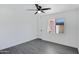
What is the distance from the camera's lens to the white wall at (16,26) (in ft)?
6.35

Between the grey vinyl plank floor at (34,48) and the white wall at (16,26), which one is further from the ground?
the white wall at (16,26)

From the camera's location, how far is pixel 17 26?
7.93 ft

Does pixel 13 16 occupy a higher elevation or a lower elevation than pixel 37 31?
higher

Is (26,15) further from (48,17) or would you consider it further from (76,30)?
(76,30)

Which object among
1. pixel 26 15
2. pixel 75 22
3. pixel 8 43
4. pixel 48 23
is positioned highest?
pixel 26 15

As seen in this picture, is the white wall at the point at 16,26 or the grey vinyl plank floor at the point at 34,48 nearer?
the white wall at the point at 16,26

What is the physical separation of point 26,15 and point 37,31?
18.3 inches

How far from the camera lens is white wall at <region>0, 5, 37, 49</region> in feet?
6.35

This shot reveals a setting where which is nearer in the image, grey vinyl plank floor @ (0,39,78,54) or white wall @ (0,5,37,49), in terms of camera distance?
white wall @ (0,5,37,49)

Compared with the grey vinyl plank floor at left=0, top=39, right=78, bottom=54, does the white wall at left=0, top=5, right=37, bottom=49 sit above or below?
above

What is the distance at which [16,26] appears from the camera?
245 cm

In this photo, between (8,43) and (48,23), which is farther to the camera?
(8,43)

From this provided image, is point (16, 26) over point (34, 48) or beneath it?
over
